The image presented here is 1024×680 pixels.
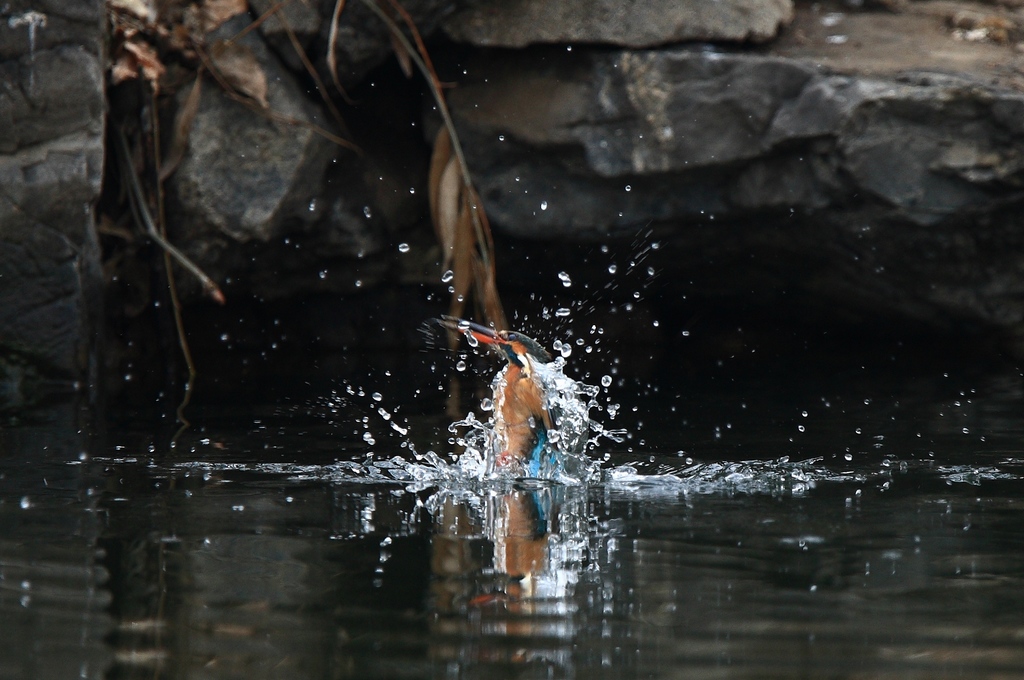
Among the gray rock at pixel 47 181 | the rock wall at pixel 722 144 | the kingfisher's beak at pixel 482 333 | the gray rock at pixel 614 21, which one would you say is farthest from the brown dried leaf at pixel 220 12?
the kingfisher's beak at pixel 482 333

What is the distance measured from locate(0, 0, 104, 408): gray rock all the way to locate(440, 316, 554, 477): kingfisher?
2153 millimetres

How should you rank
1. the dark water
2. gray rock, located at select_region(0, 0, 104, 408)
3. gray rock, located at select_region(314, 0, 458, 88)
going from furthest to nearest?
gray rock, located at select_region(314, 0, 458, 88), gray rock, located at select_region(0, 0, 104, 408), the dark water

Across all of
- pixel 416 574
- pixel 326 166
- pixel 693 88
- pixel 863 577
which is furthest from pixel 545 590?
pixel 326 166

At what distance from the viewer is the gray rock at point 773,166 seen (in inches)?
229

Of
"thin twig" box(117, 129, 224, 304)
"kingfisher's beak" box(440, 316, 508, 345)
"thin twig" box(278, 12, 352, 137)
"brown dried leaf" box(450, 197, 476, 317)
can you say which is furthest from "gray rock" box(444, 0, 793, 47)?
"kingfisher's beak" box(440, 316, 508, 345)

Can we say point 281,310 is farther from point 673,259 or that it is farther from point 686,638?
point 686,638

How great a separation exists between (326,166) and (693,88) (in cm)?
195

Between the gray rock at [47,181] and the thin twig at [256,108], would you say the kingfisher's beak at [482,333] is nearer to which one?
the thin twig at [256,108]

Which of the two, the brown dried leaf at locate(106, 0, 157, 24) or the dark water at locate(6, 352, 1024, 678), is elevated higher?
the brown dried leaf at locate(106, 0, 157, 24)

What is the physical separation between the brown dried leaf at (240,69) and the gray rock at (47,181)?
1.90 feet

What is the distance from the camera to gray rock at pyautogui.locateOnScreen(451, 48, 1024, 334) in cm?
581

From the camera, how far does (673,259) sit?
6.84 m

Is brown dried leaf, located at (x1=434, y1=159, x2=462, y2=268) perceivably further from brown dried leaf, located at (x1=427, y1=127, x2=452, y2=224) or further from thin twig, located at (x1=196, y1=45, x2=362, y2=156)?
thin twig, located at (x1=196, y1=45, x2=362, y2=156)

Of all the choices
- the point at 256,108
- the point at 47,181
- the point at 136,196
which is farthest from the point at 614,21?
the point at 47,181
